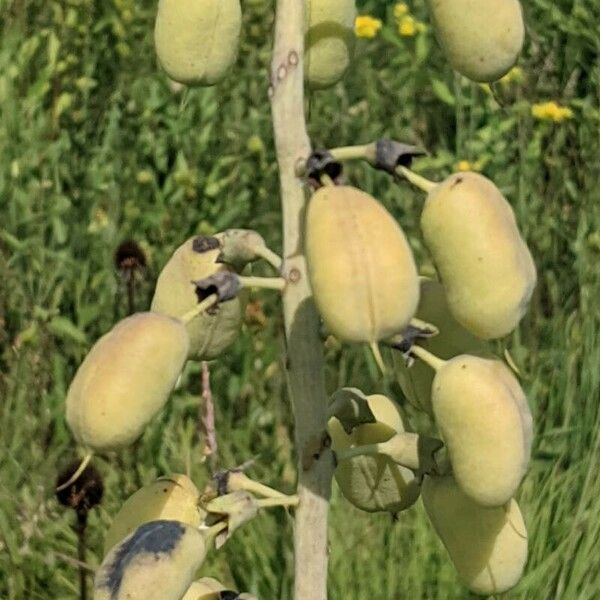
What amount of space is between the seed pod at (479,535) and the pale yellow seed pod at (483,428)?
4.5 inches

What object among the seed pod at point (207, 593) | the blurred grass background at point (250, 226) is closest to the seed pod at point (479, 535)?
the seed pod at point (207, 593)

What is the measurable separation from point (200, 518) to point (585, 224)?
2348mm

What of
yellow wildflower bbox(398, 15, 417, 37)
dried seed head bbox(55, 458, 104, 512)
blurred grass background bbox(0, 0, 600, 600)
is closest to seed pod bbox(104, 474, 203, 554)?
dried seed head bbox(55, 458, 104, 512)

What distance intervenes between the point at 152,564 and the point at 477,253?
40 centimetres

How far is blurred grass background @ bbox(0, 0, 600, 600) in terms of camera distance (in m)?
2.97

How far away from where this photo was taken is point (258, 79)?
4.22m

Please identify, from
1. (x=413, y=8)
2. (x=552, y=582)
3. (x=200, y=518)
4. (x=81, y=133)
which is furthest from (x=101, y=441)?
(x=413, y=8)

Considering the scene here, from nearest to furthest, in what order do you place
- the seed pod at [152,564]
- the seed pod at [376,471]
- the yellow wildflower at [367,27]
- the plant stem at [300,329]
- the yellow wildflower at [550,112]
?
the seed pod at [152,564]
the plant stem at [300,329]
the seed pod at [376,471]
the yellow wildflower at [550,112]
the yellow wildflower at [367,27]

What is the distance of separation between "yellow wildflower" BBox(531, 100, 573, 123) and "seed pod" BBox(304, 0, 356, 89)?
2474 millimetres

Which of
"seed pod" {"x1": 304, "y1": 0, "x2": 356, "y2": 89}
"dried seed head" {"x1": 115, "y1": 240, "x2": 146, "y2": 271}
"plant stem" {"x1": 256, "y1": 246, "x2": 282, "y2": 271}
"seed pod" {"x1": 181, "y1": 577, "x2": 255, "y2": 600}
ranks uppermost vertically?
"seed pod" {"x1": 304, "y1": 0, "x2": 356, "y2": 89}

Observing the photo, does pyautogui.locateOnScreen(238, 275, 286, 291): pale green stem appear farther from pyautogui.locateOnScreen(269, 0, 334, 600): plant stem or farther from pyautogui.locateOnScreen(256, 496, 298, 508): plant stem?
pyautogui.locateOnScreen(256, 496, 298, 508): plant stem

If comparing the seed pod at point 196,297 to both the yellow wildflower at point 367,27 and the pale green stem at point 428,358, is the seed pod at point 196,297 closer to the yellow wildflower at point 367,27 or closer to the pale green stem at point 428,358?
the pale green stem at point 428,358

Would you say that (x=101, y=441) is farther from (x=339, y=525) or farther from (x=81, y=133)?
(x=81, y=133)

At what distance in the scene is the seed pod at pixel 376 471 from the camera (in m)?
1.62
